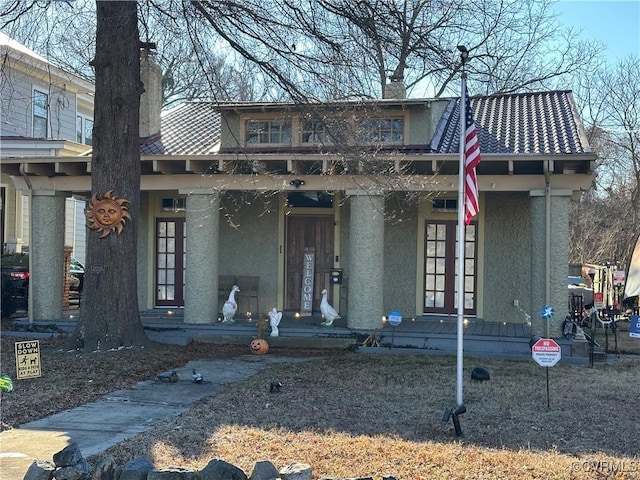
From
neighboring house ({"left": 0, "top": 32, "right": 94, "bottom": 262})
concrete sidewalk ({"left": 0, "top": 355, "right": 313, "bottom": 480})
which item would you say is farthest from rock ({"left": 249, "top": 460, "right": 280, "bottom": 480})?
neighboring house ({"left": 0, "top": 32, "right": 94, "bottom": 262})

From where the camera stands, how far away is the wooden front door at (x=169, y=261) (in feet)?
52.0

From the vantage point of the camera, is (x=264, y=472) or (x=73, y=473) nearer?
(x=264, y=472)

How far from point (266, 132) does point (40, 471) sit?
33.6ft

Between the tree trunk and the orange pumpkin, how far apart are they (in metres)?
1.94

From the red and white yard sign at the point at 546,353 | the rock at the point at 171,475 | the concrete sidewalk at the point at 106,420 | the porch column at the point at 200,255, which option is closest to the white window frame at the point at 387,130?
the porch column at the point at 200,255

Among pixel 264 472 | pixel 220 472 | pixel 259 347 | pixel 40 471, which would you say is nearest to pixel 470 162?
pixel 264 472

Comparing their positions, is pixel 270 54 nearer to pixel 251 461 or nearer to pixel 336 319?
pixel 336 319

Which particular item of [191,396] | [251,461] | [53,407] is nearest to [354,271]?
[191,396]

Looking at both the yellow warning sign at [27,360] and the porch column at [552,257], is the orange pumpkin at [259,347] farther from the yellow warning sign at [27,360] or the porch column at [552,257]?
the porch column at [552,257]

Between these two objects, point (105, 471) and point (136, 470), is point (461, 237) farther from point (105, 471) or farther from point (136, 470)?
point (105, 471)

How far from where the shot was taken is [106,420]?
23.4 feet

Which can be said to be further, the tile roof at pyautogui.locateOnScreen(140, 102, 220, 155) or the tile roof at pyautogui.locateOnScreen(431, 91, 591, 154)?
the tile roof at pyautogui.locateOnScreen(140, 102, 220, 155)

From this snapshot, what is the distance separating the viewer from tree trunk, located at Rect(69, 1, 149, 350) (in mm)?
10977

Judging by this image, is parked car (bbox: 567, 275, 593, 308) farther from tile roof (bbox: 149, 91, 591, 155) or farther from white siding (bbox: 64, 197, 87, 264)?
white siding (bbox: 64, 197, 87, 264)
